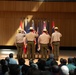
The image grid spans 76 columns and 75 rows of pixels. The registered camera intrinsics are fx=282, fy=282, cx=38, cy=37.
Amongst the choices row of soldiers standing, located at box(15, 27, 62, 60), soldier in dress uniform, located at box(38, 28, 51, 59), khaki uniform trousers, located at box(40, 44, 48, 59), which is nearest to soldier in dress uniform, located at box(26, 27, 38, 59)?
row of soldiers standing, located at box(15, 27, 62, 60)

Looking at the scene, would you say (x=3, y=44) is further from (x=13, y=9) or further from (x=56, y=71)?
(x=56, y=71)

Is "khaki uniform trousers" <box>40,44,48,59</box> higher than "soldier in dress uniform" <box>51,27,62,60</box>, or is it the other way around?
"soldier in dress uniform" <box>51,27,62,60</box>

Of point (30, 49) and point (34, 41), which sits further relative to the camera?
point (30, 49)

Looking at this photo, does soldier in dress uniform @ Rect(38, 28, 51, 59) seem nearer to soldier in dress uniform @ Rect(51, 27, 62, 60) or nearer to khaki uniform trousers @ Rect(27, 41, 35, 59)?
soldier in dress uniform @ Rect(51, 27, 62, 60)

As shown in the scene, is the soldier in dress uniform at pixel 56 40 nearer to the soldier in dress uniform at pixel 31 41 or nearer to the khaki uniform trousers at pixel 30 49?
the soldier in dress uniform at pixel 31 41

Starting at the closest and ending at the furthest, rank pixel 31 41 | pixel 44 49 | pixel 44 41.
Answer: pixel 44 41, pixel 31 41, pixel 44 49

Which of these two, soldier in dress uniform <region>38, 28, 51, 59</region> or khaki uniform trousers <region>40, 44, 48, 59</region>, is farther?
khaki uniform trousers <region>40, 44, 48, 59</region>

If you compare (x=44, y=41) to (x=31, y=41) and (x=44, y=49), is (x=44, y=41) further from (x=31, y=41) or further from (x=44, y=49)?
(x=31, y=41)

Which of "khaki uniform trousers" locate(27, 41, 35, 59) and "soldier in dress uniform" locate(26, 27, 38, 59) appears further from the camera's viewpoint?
"khaki uniform trousers" locate(27, 41, 35, 59)

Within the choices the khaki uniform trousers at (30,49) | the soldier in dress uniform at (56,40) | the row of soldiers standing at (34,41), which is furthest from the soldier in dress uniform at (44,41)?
the khaki uniform trousers at (30,49)

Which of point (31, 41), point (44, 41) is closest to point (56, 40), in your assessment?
point (44, 41)

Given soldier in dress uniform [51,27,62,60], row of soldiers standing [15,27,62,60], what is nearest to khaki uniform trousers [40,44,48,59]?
row of soldiers standing [15,27,62,60]

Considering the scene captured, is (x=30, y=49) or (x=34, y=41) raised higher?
(x=34, y=41)

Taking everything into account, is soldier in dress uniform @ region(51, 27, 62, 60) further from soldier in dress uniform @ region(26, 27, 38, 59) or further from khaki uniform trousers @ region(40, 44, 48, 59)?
soldier in dress uniform @ region(26, 27, 38, 59)
